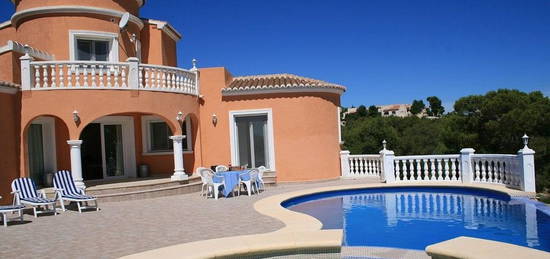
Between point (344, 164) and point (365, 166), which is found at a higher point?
point (344, 164)

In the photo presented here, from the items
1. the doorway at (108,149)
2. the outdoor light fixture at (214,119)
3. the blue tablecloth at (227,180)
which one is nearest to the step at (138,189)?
the doorway at (108,149)

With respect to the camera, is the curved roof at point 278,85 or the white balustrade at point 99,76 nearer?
the white balustrade at point 99,76

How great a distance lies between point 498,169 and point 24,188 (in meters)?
14.3

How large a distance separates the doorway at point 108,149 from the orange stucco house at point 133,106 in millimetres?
39

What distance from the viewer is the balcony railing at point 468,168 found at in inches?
479

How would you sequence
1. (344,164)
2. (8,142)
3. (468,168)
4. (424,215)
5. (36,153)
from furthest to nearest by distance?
(344,164), (36,153), (468,168), (8,142), (424,215)

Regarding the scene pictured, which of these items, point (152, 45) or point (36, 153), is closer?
point (36, 153)

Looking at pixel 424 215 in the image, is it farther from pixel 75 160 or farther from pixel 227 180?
pixel 75 160

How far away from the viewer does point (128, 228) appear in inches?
362

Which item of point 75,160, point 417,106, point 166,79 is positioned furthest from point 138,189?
point 417,106

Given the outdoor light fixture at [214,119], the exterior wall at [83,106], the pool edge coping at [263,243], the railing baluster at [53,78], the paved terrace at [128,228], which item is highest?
the railing baluster at [53,78]

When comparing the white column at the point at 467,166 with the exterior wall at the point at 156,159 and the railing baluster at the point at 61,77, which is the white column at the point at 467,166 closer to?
the exterior wall at the point at 156,159

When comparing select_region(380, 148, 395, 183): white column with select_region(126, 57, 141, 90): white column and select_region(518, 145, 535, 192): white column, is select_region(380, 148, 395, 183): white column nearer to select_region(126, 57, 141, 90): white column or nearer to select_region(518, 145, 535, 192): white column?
select_region(518, 145, 535, 192): white column

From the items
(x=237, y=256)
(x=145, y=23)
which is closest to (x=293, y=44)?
(x=145, y=23)
